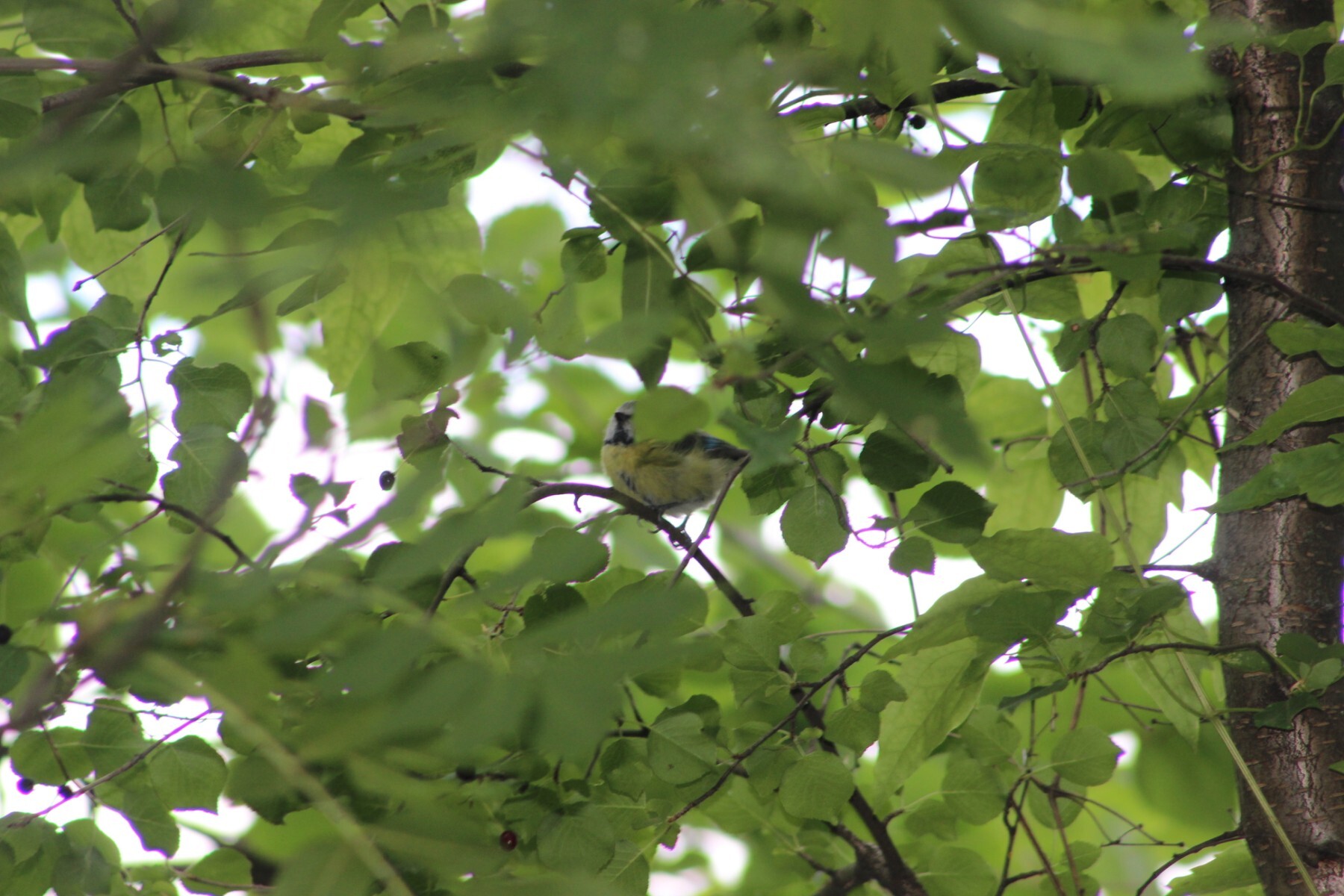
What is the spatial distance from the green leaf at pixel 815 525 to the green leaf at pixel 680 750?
0.83 feet

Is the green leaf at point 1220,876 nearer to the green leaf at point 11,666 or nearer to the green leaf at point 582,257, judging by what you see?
the green leaf at point 582,257

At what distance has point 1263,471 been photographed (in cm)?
129

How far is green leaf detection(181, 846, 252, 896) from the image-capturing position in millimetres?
1544

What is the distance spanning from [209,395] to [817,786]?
901 millimetres

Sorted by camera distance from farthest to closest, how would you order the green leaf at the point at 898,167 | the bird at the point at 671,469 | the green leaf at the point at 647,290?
1. the bird at the point at 671,469
2. the green leaf at the point at 647,290
3. the green leaf at the point at 898,167

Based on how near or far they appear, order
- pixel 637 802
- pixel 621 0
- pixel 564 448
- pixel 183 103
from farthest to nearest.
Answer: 1. pixel 564 448
2. pixel 183 103
3. pixel 637 802
4. pixel 621 0

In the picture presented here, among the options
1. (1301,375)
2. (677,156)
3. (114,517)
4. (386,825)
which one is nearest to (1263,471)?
(1301,375)

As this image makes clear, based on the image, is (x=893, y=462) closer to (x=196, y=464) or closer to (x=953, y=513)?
(x=953, y=513)

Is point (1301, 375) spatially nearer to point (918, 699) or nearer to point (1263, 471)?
point (1263, 471)

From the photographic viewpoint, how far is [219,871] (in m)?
1.59

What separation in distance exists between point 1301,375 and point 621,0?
1336mm

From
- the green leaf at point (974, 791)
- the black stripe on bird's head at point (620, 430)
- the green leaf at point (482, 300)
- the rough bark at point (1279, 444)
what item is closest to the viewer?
the green leaf at point (482, 300)

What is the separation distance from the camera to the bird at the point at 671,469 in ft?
12.9

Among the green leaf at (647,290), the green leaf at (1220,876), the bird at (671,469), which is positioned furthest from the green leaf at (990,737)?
the bird at (671,469)
